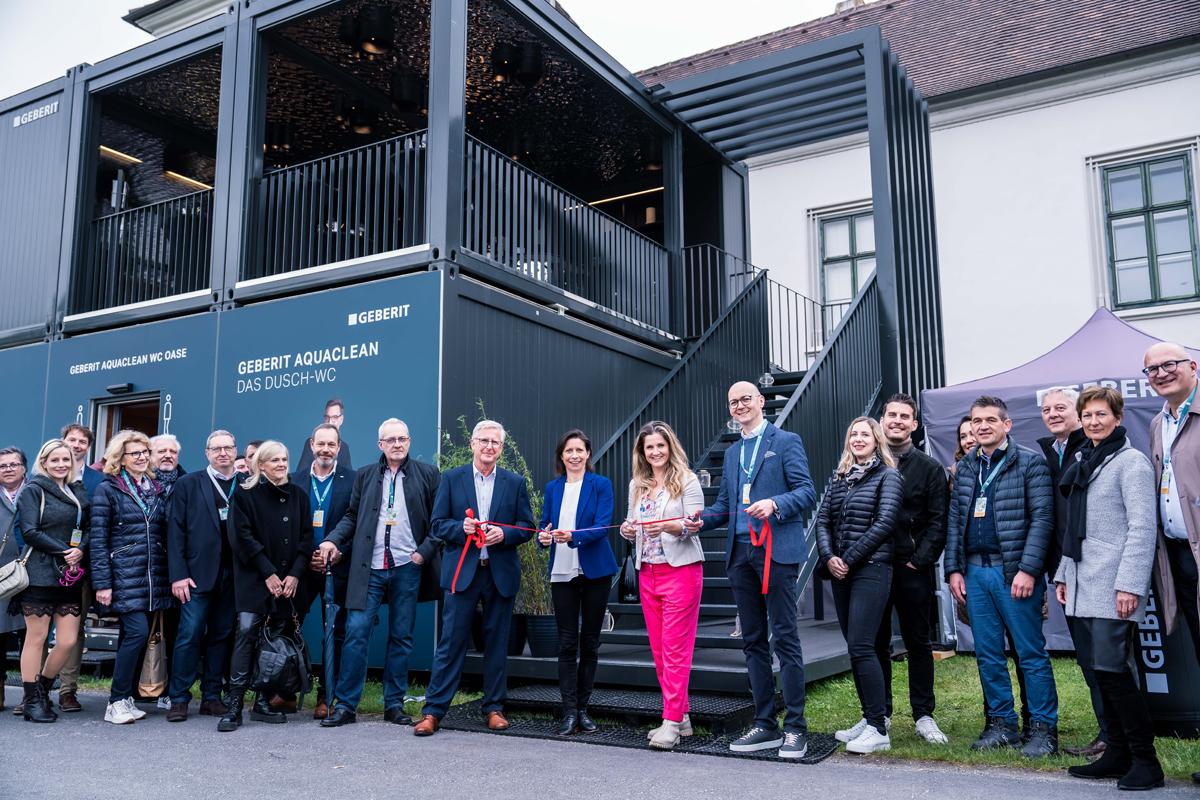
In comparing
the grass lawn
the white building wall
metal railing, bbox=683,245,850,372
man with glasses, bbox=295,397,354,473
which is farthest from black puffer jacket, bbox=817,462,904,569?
the white building wall

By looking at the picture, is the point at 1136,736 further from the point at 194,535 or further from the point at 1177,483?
the point at 194,535

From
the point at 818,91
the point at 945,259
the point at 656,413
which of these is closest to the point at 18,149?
the point at 656,413

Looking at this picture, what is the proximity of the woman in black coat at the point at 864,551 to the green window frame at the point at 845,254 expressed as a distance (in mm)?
8686

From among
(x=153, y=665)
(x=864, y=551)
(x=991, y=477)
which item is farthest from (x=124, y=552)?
(x=991, y=477)

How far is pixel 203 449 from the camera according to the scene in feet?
30.0

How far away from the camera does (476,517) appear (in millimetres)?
5797

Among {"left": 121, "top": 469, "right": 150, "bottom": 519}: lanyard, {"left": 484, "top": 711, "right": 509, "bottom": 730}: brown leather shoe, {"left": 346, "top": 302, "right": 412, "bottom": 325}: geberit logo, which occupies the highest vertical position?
{"left": 346, "top": 302, "right": 412, "bottom": 325}: geberit logo

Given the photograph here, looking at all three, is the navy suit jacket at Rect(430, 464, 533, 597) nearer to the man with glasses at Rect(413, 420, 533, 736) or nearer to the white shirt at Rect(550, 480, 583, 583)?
the man with glasses at Rect(413, 420, 533, 736)

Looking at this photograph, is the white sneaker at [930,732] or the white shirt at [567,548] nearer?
the white sneaker at [930,732]

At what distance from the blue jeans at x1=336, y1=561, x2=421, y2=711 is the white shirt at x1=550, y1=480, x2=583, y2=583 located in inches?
42.9

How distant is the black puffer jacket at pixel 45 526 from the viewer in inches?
239

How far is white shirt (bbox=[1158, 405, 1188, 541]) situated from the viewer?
13.9 feet

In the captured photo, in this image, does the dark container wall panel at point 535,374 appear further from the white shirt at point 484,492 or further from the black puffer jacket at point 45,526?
the black puffer jacket at point 45,526

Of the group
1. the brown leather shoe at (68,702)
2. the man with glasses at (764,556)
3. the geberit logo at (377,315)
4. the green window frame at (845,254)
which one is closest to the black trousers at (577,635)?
the man with glasses at (764,556)
